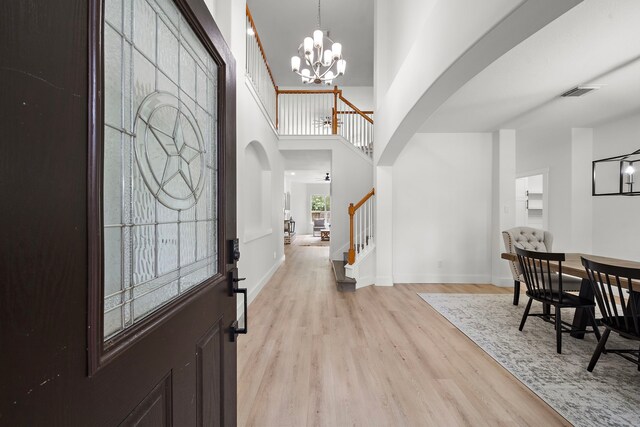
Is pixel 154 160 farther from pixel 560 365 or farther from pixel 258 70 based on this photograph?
pixel 258 70

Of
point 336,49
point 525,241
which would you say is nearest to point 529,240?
A: point 525,241

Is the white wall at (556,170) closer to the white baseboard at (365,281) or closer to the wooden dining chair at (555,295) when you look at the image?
the wooden dining chair at (555,295)

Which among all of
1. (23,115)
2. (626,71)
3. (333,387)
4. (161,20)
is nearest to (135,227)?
(23,115)

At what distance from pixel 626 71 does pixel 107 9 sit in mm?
4018

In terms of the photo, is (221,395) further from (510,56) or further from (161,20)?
(510,56)

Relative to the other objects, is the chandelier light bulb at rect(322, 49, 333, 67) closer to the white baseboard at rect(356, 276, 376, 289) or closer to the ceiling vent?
the ceiling vent

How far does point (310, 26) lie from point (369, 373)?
640cm

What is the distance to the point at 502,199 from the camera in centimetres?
447

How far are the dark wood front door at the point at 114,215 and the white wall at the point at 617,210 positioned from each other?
18.2ft

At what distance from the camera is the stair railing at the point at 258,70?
12.7 feet

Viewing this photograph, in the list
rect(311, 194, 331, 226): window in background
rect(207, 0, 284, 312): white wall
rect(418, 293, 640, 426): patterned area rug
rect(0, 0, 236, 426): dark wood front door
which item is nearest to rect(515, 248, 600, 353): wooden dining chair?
rect(418, 293, 640, 426): patterned area rug

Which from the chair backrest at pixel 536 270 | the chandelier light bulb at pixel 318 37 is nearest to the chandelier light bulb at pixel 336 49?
the chandelier light bulb at pixel 318 37

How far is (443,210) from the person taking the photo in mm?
4797

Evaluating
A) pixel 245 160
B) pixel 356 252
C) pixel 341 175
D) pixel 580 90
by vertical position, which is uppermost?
pixel 580 90
